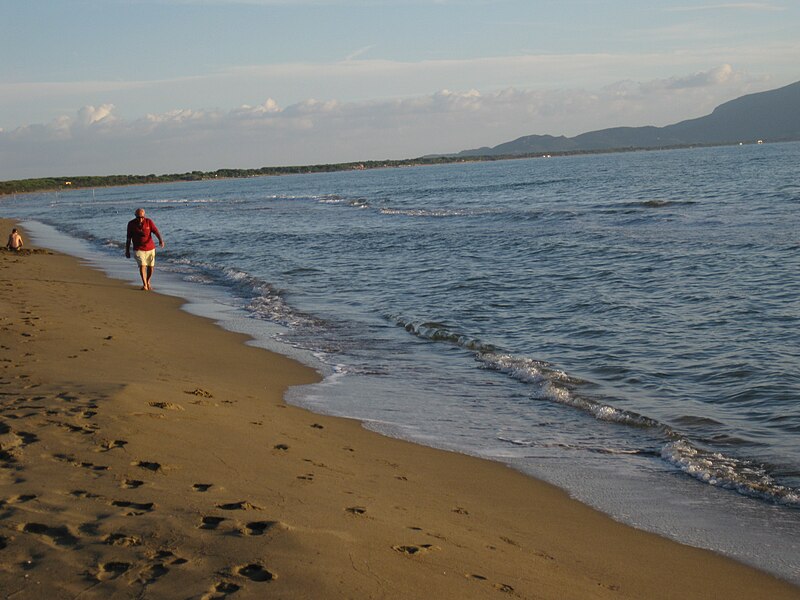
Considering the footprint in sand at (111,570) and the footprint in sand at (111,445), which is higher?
the footprint in sand at (111,570)

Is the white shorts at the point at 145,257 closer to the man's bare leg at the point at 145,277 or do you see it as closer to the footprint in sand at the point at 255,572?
the man's bare leg at the point at 145,277

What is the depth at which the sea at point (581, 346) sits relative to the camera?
638 centimetres

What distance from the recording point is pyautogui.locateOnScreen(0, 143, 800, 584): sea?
6.38m

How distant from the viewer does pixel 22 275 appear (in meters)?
18.9

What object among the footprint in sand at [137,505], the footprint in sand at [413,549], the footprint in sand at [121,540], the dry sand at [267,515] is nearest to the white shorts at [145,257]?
the dry sand at [267,515]

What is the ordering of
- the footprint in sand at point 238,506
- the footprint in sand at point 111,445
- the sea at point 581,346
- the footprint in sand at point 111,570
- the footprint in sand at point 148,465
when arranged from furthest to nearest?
the sea at point 581,346, the footprint in sand at point 111,445, the footprint in sand at point 148,465, the footprint in sand at point 238,506, the footprint in sand at point 111,570

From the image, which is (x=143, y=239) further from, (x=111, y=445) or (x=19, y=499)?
(x=19, y=499)

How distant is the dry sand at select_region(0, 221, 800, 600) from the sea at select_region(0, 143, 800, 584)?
57 centimetres

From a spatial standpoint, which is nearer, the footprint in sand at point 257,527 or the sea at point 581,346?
the footprint in sand at point 257,527

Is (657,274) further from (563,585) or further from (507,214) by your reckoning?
(507,214)

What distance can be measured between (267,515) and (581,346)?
24.5 feet

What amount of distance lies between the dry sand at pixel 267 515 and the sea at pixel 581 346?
Result: 0.57 meters

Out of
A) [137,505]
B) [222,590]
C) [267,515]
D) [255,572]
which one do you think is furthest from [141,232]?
[222,590]

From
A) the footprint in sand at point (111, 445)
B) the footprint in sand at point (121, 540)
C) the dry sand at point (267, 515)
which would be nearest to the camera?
the dry sand at point (267, 515)
